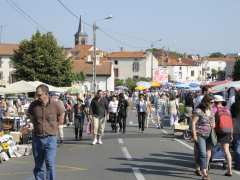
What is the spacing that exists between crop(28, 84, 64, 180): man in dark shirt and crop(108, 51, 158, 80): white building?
117930 mm

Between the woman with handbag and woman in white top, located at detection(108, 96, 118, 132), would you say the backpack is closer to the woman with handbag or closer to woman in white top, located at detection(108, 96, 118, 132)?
the woman with handbag

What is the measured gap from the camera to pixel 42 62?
61312 millimetres

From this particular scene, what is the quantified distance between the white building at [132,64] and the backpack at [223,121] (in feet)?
379

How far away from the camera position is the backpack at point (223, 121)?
1104 centimetres

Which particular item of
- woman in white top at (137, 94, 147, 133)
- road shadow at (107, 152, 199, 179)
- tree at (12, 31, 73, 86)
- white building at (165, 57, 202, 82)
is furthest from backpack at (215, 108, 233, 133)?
white building at (165, 57, 202, 82)

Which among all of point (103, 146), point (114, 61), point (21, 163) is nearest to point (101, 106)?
point (103, 146)

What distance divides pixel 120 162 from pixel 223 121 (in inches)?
128

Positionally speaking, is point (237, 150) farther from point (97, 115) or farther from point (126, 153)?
point (97, 115)

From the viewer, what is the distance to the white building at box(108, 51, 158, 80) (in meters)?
128

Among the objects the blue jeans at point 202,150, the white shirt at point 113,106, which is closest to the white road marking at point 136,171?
the blue jeans at point 202,150

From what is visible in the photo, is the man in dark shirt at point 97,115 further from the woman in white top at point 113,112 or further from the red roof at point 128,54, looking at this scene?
the red roof at point 128,54

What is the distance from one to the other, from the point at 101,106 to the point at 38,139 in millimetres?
9079

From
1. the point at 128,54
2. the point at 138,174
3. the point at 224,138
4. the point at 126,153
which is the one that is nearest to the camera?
the point at 224,138

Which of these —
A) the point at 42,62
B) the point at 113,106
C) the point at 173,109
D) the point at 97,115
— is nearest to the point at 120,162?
the point at 97,115
